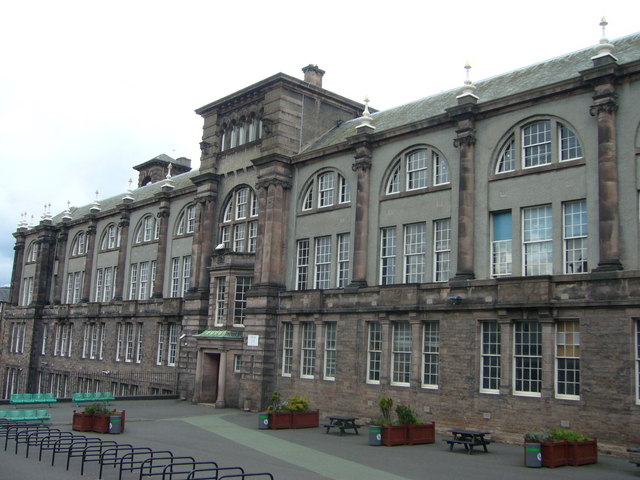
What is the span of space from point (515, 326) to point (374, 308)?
23.4 feet

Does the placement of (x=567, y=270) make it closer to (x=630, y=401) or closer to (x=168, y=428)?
(x=630, y=401)

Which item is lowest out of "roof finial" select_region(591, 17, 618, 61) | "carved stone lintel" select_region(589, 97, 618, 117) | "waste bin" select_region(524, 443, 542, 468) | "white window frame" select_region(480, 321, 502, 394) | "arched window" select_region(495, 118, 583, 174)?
"waste bin" select_region(524, 443, 542, 468)

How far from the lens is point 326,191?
35781 millimetres

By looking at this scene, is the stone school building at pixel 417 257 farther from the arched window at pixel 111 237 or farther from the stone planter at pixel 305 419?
the arched window at pixel 111 237

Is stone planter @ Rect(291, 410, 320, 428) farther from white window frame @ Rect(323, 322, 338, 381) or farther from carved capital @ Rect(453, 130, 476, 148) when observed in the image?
carved capital @ Rect(453, 130, 476, 148)

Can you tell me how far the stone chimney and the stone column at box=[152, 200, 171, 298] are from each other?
47.3 ft

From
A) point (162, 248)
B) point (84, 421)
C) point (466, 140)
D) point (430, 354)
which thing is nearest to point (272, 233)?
point (430, 354)

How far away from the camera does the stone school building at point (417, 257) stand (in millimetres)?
23547

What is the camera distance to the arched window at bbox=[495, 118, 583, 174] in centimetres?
2558

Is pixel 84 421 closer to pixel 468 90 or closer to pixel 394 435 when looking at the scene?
pixel 394 435

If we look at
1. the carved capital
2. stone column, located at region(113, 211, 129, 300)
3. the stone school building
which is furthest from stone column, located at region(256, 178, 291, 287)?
stone column, located at region(113, 211, 129, 300)

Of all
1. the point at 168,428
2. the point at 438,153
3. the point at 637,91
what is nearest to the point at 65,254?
the point at 168,428

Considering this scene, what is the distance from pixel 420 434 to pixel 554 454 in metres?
5.60

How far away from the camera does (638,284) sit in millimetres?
21828
